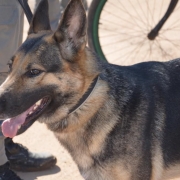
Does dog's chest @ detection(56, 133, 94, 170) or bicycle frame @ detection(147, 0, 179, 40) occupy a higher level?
bicycle frame @ detection(147, 0, 179, 40)

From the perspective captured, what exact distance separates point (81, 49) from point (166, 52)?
309cm

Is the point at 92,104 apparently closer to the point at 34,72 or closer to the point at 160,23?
the point at 34,72

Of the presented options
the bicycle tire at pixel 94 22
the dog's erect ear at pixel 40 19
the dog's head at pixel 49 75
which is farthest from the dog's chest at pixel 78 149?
the bicycle tire at pixel 94 22

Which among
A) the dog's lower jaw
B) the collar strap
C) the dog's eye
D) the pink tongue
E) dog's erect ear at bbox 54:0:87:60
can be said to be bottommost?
the dog's lower jaw

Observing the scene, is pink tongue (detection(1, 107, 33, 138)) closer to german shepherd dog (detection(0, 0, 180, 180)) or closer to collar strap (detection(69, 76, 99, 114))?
german shepherd dog (detection(0, 0, 180, 180))

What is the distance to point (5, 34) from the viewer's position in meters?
4.00

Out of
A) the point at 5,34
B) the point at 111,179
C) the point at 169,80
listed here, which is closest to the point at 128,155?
the point at 111,179

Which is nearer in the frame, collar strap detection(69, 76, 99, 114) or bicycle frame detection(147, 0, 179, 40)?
collar strap detection(69, 76, 99, 114)

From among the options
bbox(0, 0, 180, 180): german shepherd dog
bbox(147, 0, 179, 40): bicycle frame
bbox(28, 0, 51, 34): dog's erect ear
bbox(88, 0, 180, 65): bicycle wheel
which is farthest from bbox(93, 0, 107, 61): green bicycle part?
bbox(0, 0, 180, 180): german shepherd dog

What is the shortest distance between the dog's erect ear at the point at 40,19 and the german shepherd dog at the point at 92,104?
97 millimetres

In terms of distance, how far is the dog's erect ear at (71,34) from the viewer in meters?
3.23

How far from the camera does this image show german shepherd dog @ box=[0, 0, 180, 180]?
3.19m

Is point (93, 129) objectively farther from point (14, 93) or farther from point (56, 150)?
point (56, 150)

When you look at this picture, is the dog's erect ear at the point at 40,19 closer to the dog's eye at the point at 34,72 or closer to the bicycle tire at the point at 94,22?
the dog's eye at the point at 34,72
